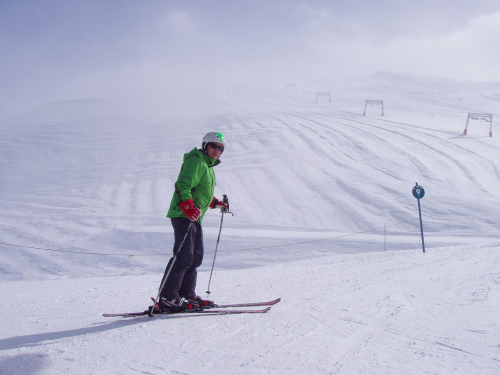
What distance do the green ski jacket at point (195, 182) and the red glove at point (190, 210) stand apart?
5 cm

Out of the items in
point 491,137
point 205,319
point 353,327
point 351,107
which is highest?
point 351,107

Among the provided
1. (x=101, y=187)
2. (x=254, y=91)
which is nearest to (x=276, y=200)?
(x=101, y=187)

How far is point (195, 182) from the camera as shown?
3219 millimetres

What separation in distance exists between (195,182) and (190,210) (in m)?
0.28

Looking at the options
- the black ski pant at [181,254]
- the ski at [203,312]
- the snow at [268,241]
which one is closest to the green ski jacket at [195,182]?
the black ski pant at [181,254]

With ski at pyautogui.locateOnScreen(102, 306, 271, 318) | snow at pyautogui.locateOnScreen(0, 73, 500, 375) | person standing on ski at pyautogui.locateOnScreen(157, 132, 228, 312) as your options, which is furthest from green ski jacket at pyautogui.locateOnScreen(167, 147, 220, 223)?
snow at pyautogui.locateOnScreen(0, 73, 500, 375)

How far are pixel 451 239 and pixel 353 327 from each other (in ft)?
28.6

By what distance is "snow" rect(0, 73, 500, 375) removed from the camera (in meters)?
2.35

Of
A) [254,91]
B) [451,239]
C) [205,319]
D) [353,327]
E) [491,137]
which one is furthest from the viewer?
[254,91]

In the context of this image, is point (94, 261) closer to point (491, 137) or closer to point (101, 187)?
point (101, 187)

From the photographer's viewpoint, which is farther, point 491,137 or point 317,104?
point 317,104

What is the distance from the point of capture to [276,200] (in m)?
12.9

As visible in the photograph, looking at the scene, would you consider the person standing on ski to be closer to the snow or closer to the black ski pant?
the black ski pant

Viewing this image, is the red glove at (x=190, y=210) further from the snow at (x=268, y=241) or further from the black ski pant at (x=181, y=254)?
the snow at (x=268, y=241)
